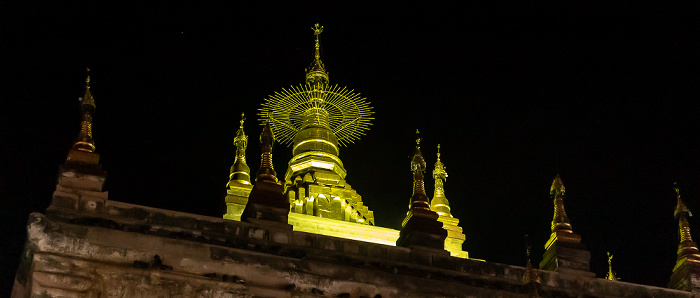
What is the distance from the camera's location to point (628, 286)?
3200 cm

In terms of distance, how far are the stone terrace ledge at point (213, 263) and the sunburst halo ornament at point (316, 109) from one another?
570 inches

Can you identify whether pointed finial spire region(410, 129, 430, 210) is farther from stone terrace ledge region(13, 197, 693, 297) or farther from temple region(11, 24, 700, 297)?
stone terrace ledge region(13, 197, 693, 297)

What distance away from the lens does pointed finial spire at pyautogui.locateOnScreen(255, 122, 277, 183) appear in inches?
1224

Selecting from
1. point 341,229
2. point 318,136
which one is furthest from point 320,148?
point 341,229

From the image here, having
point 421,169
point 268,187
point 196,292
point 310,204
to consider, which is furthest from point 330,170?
point 196,292

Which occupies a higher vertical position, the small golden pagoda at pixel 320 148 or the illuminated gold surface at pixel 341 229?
the small golden pagoda at pixel 320 148

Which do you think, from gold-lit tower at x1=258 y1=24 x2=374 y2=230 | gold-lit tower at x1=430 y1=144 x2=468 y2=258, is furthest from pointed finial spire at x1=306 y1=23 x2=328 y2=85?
gold-lit tower at x1=430 y1=144 x2=468 y2=258

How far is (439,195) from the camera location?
149ft

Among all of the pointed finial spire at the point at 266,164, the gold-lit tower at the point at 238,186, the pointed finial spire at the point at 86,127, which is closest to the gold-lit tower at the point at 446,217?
the gold-lit tower at the point at 238,186

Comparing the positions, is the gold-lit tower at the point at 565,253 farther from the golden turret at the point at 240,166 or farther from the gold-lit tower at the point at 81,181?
the golden turret at the point at 240,166

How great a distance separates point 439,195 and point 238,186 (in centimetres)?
777

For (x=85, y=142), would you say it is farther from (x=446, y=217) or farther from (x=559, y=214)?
(x=446, y=217)

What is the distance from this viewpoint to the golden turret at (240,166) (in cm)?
4255

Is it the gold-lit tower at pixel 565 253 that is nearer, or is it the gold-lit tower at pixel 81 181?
the gold-lit tower at pixel 81 181
